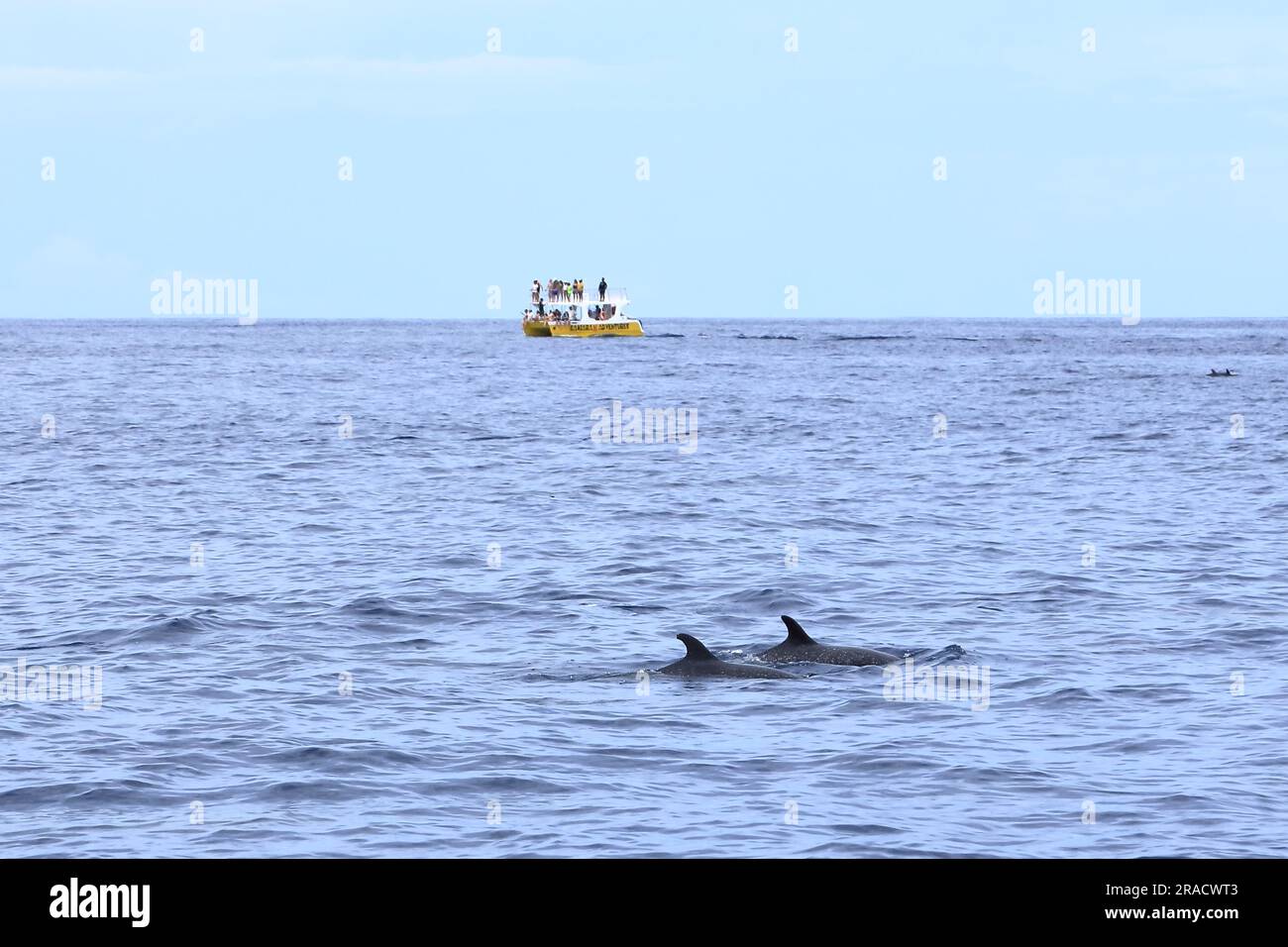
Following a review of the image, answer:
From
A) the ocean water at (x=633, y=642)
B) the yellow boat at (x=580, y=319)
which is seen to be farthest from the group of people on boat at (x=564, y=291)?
the ocean water at (x=633, y=642)

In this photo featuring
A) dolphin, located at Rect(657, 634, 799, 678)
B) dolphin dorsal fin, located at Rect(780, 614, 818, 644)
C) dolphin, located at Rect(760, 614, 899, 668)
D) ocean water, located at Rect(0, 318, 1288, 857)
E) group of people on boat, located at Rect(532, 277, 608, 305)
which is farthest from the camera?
group of people on boat, located at Rect(532, 277, 608, 305)

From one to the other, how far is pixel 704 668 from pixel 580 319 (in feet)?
383

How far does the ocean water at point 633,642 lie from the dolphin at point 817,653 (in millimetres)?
252

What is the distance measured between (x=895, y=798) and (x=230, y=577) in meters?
11.8

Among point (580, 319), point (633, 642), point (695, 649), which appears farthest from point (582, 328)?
point (695, 649)

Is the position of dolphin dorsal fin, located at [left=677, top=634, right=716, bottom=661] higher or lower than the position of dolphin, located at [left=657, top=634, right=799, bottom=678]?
higher

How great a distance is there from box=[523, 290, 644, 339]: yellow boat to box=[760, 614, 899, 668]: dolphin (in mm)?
114691

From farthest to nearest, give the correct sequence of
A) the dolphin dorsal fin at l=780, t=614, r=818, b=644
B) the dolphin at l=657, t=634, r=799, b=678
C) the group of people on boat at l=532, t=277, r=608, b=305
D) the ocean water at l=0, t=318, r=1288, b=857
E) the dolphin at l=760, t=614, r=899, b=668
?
the group of people on boat at l=532, t=277, r=608, b=305
the dolphin dorsal fin at l=780, t=614, r=818, b=644
the dolphin at l=760, t=614, r=899, b=668
the dolphin at l=657, t=634, r=799, b=678
the ocean water at l=0, t=318, r=1288, b=857

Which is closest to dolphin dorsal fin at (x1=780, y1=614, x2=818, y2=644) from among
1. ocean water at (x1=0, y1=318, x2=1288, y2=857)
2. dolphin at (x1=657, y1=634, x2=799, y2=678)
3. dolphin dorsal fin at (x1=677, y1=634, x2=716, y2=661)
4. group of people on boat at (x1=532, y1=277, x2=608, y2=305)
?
dolphin at (x1=657, y1=634, x2=799, y2=678)

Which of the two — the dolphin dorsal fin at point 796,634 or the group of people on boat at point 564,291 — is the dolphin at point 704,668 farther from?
the group of people on boat at point 564,291

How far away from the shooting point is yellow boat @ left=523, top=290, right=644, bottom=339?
425ft

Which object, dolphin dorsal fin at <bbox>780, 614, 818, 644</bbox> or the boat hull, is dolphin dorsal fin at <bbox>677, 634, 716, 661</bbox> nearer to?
dolphin dorsal fin at <bbox>780, 614, 818, 644</bbox>

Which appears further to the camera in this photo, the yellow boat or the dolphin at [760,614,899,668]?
the yellow boat

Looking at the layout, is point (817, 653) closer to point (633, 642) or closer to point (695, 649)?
point (695, 649)
